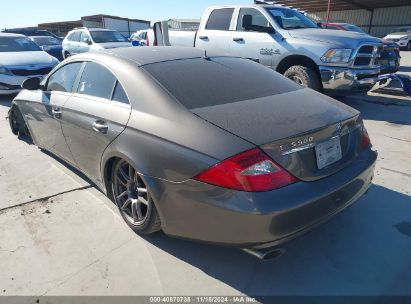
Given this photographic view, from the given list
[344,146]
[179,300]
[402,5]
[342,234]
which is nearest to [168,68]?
[344,146]

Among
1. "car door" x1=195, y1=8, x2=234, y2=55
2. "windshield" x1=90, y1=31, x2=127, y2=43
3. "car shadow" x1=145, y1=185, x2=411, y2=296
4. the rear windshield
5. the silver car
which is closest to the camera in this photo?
"car shadow" x1=145, y1=185, x2=411, y2=296

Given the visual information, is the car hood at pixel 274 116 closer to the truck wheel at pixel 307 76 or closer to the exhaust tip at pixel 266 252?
the exhaust tip at pixel 266 252

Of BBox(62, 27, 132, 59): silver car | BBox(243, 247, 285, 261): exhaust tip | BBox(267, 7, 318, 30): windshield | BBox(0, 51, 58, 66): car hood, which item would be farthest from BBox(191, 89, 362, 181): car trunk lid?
BBox(62, 27, 132, 59): silver car

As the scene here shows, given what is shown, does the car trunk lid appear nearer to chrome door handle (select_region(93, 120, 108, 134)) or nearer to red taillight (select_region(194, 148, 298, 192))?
red taillight (select_region(194, 148, 298, 192))

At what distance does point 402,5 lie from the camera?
32781 millimetres

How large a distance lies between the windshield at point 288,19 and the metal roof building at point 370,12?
24.4 m

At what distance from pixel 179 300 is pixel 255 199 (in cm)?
89

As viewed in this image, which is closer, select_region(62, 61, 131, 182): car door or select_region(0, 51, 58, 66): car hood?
select_region(62, 61, 131, 182): car door

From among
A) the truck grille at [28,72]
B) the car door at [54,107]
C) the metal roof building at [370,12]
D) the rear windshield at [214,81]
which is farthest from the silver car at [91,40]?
the metal roof building at [370,12]

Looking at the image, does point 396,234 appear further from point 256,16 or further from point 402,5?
point 402,5

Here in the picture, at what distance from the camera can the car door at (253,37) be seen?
22.8ft

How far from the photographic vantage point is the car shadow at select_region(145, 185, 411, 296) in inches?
93.4

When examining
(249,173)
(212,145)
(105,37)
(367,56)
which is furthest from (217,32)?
(105,37)

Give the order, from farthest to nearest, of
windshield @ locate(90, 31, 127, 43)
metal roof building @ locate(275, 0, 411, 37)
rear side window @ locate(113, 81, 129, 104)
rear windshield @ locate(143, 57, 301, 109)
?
metal roof building @ locate(275, 0, 411, 37) → windshield @ locate(90, 31, 127, 43) → rear side window @ locate(113, 81, 129, 104) → rear windshield @ locate(143, 57, 301, 109)
